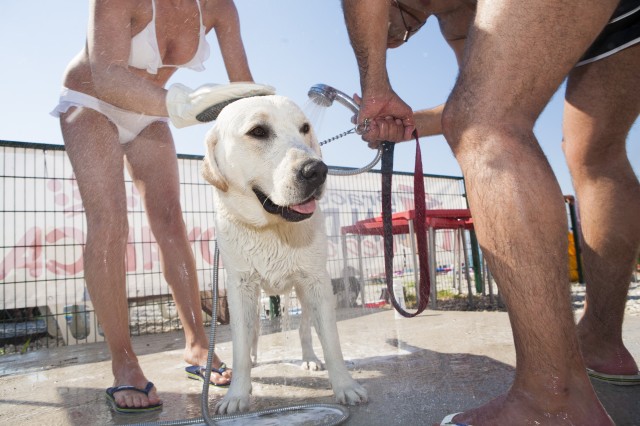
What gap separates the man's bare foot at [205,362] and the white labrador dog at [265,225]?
1.55 ft

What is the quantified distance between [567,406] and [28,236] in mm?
5244

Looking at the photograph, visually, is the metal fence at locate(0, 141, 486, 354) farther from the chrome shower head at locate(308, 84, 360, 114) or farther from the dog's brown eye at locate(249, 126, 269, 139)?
the dog's brown eye at locate(249, 126, 269, 139)

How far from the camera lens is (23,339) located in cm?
482

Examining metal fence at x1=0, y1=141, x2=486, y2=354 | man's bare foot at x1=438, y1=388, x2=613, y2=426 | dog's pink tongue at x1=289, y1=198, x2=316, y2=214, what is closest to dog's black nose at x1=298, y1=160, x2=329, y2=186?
dog's pink tongue at x1=289, y1=198, x2=316, y2=214

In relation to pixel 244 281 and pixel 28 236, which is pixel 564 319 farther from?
pixel 28 236

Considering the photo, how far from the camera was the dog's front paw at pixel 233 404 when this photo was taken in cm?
172

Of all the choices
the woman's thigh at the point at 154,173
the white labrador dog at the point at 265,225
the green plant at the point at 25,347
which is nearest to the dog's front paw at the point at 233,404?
the white labrador dog at the point at 265,225

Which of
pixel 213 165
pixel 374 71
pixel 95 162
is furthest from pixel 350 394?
pixel 95 162

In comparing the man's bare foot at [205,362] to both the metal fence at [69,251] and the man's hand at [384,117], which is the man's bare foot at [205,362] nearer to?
the man's hand at [384,117]

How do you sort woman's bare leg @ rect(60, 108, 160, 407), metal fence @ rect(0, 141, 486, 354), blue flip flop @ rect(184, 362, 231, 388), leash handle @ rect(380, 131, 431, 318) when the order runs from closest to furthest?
1. leash handle @ rect(380, 131, 431, 318)
2. woman's bare leg @ rect(60, 108, 160, 407)
3. blue flip flop @ rect(184, 362, 231, 388)
4. metal fence @ rect(0, 141, 486, 354)

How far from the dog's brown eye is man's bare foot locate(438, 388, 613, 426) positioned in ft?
4.28

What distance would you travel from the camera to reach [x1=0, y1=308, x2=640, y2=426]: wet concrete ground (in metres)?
1.62

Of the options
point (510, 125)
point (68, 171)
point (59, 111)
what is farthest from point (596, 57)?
point (68, 171)

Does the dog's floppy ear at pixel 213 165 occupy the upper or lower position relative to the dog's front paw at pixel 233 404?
upper
